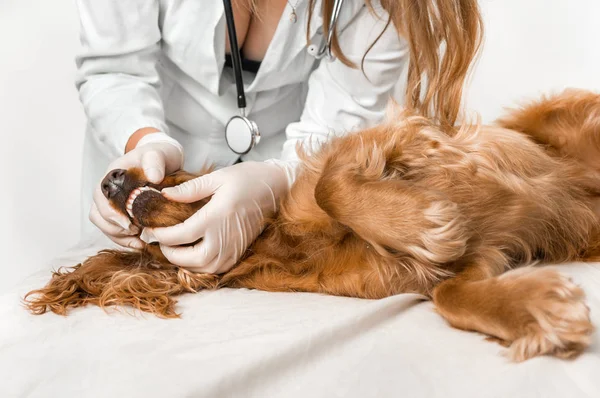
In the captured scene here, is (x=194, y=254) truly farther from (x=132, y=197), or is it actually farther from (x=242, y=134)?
(x=242, y=134)

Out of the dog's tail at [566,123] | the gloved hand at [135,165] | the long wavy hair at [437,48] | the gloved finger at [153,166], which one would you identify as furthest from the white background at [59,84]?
the gloved finger at [153,166]

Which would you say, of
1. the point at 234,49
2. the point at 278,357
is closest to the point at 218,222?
the point at 278,357

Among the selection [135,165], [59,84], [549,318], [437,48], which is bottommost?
[59,84]

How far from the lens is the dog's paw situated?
1023 millimetres

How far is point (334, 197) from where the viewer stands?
4.57 feet

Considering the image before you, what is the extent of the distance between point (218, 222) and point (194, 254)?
0.09m

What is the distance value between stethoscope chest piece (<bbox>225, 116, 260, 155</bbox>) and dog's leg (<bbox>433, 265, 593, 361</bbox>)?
864mm

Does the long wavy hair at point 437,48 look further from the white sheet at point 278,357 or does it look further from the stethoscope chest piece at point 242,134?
the white sheet at point 278,357

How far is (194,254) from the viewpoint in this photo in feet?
4.86

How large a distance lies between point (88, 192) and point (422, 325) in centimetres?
147

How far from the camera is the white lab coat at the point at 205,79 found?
6.40 feet

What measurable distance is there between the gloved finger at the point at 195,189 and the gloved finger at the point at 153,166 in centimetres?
5

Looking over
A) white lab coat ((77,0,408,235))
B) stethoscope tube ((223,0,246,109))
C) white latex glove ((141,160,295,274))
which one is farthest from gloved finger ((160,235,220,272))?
stethoscope tube ((223,0,246,109))

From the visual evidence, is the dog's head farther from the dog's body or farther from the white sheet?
the white sheet
